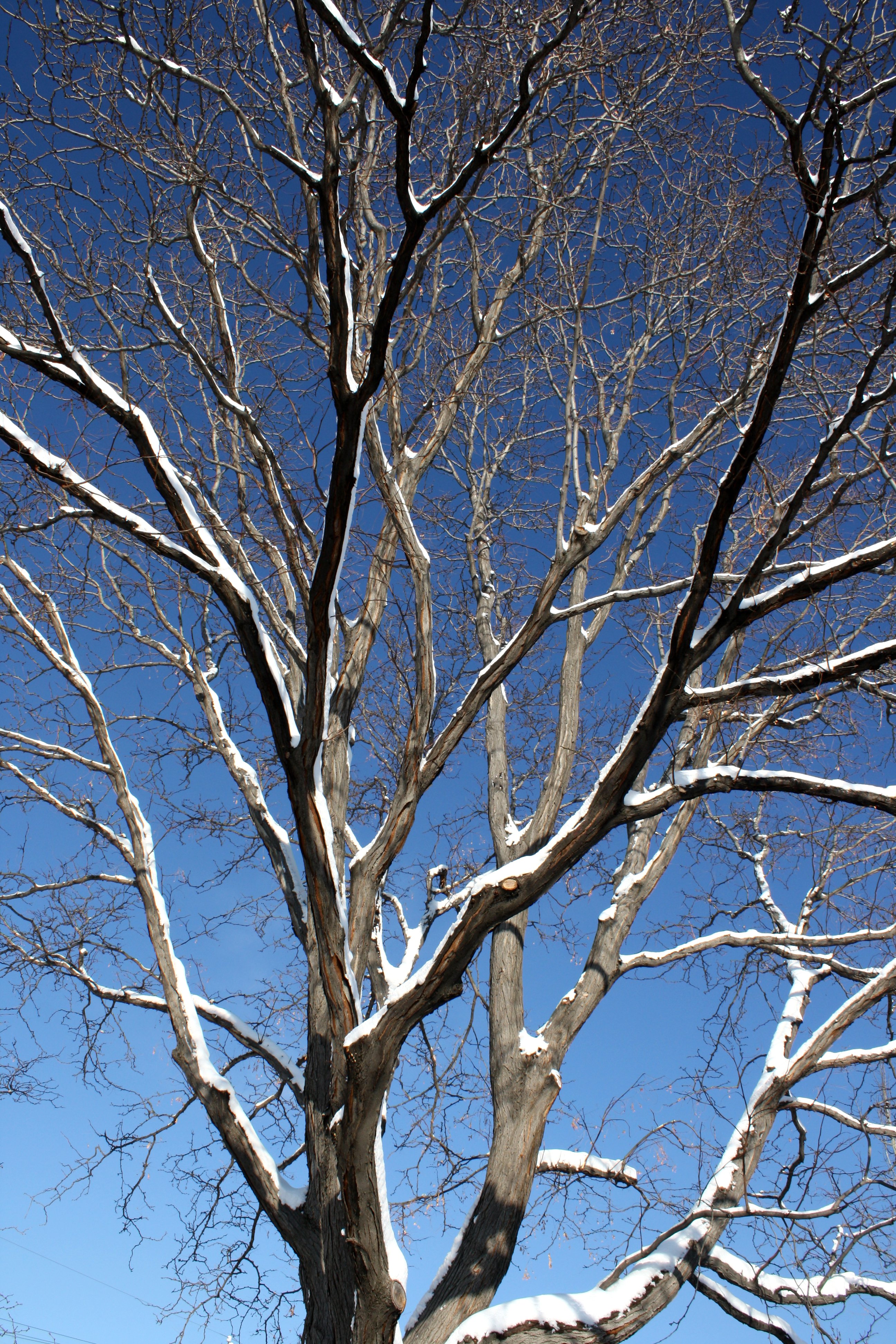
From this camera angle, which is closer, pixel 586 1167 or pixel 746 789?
pixel 746 789

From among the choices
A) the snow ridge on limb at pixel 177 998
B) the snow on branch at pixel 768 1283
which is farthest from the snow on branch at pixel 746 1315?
the snow ridge on limb at pixel 177 998

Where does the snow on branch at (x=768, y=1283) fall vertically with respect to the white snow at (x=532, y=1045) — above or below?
below

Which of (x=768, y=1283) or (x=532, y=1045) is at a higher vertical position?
(x=532, y=1045)

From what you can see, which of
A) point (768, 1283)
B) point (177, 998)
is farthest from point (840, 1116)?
point (177, 998)

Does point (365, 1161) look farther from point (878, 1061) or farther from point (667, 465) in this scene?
point (667, 465)

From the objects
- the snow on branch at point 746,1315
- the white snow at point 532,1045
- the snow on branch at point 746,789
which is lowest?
the snow on branch at point 746,1315

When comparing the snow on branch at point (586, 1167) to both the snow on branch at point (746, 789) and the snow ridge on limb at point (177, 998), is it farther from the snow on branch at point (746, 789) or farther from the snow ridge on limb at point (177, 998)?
the snow on branch at point (746, 789)

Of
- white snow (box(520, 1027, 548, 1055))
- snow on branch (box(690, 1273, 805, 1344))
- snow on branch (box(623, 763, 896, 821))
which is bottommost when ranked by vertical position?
snow on branch (box(690, 1273, 805, 1344))

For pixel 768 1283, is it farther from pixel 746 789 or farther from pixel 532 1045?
pixel 746 789

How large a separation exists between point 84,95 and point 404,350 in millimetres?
2221

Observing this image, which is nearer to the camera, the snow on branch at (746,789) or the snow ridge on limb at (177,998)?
the snow on branch at (746,789)

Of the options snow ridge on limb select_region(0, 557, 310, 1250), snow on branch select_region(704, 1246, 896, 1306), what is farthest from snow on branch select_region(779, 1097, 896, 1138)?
snow ridge on limb select_region(0, 557, 310, 1250)

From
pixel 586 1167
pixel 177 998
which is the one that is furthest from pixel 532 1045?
pixel 177 998

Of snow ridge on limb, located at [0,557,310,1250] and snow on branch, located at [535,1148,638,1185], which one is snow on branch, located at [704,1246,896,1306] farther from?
snow ridge on limb, located at [0,557,310,1250]
